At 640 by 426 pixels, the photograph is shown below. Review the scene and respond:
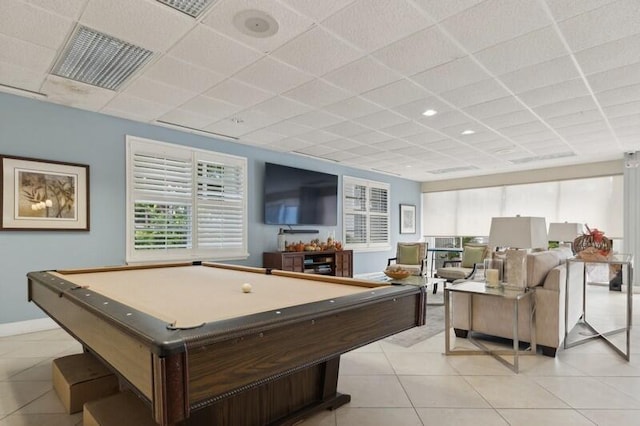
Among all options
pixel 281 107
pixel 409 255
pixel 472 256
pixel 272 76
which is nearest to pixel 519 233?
pixel 272 76

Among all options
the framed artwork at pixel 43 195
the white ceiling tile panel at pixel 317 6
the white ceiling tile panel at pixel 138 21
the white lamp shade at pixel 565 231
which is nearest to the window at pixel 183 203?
the framed artwork at pixel 43 195

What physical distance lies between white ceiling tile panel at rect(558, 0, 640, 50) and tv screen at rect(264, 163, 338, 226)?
14.4ft

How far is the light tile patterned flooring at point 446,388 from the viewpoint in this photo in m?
2.13

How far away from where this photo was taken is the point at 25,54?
2.87 meters

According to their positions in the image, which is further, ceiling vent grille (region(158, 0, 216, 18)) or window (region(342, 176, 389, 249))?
window (region(342, 176, 389, 249))

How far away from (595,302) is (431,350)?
12.9 feet

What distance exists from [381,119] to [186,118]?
2497 mm

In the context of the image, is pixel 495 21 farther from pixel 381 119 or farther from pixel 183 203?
pixel 183 203

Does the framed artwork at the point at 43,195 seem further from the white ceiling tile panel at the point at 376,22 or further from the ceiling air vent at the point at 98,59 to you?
the white ceiling tile panel at the point at 376,22

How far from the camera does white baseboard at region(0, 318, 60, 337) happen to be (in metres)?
3.71

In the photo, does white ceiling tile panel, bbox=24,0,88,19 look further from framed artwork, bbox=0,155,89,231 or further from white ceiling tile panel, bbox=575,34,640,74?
white ceiling tile panel, bbox=575,34,640,74

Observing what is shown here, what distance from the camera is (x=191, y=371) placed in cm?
104

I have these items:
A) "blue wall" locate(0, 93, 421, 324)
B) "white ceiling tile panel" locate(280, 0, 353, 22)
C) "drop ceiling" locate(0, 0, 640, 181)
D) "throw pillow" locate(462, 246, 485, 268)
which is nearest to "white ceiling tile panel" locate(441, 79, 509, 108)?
"drop ceiling" locate(0, 0, 640, 181)

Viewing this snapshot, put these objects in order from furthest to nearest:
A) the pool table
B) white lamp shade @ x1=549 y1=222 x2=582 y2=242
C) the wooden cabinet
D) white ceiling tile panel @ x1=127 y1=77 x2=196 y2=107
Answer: white lamp shade @ x1=549 y1=222 x2=582 y2=242 → the wooden cabinet → white ceiling tile panel @ x1=127 y1=77 x2=196 y2=107 → the pool table
